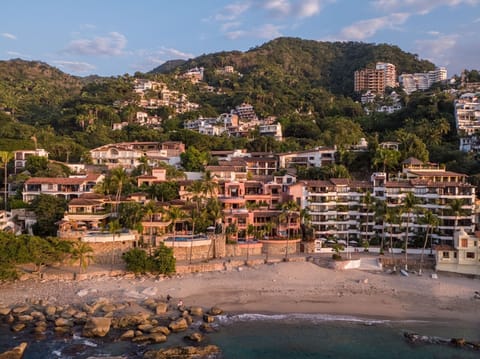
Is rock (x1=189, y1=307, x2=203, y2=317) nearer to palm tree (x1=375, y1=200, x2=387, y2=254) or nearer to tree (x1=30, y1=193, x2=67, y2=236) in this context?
tree (x1=30, y1=193, x2=67, y2=236)

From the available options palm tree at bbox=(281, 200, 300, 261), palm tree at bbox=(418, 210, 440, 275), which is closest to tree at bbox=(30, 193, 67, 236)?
palm tree at bbox=(281, 200, 300, 261)

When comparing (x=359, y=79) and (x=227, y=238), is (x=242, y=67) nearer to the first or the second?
(x=359, y=79)

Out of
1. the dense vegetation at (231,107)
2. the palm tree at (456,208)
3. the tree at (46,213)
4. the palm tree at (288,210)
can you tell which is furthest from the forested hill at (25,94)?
the palm tree at (456,208)

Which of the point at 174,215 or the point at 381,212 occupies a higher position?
the point at 381,212

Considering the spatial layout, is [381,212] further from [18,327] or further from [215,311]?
[18,327]

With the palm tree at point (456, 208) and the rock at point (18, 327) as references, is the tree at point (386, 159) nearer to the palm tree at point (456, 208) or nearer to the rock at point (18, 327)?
the palm tree at point (456, 208)

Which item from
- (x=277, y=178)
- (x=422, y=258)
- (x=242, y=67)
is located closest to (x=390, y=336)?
(x=422, y=258)

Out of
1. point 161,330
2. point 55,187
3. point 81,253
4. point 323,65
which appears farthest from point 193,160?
point 323,65
